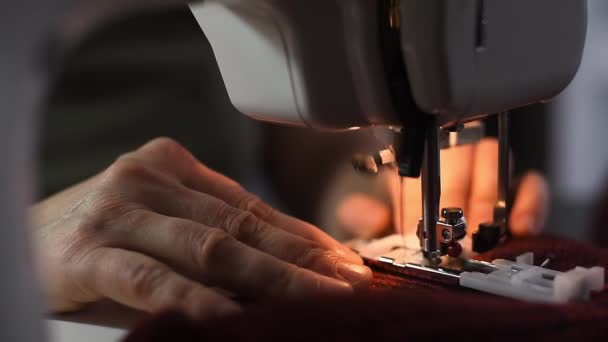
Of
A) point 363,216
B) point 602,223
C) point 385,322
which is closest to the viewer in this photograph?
point 385,322

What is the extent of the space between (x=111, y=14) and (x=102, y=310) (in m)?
0.32

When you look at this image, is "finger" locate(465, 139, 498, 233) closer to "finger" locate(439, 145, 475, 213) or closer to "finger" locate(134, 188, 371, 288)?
"finger" locate(439, 145, 475, 213)

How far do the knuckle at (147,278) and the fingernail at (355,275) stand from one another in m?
0.17

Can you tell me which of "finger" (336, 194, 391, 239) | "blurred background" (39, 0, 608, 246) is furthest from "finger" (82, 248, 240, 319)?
"blurred background" (39, 0, 608, 246)

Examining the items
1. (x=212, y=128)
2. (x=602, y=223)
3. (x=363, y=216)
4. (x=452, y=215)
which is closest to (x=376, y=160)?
(x=452, y=215)

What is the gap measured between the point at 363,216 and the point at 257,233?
53cm

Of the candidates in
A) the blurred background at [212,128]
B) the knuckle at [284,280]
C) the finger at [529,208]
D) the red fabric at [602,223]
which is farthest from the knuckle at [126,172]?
the red fabric at [602,223]

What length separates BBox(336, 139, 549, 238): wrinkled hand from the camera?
941 mm

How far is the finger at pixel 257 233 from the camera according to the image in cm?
69

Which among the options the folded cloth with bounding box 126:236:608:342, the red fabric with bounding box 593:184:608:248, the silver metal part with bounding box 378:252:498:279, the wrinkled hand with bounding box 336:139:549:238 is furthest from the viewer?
the red fabric with bounding box 593:184:608:248

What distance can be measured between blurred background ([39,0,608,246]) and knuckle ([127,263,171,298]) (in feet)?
3.15

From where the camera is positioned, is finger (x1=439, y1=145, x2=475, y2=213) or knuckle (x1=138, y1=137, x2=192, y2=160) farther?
finger (x1=439, y1=145, x2=475, y2=213)

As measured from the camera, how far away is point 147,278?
0.62 metres

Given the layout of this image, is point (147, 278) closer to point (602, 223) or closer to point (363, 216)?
point (363, 216)
